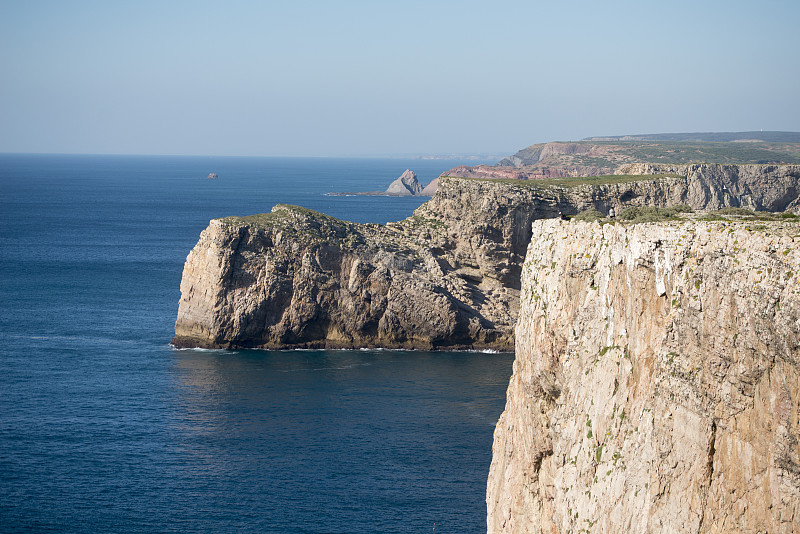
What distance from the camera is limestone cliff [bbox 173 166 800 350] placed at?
8069 centimetres

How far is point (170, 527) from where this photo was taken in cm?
4316

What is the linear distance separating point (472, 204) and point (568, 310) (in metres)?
65.1

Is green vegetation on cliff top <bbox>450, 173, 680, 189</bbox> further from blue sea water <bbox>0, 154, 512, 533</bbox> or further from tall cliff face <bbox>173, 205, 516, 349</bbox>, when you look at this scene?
blue sea water <bbox>0, 154, 512, 533</bbox>

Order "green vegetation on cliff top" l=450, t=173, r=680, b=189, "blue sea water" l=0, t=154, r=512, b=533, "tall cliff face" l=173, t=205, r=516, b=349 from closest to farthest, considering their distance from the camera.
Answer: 1. "blue sea water" l=0, t=154, r=512, b=533
2. "tall cliff face" l=173, t=205, r=516, b=349
3. "green vegetation on cliff top" l=450, t=173, r=680, b=189

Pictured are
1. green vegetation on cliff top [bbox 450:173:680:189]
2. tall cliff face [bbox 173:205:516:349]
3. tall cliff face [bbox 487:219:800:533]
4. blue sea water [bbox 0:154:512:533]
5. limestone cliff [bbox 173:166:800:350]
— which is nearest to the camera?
tall cliff face [bbox 487:219:800:533]

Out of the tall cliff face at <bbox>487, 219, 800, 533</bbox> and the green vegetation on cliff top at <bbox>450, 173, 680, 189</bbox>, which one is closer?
the tall cliff face at <bbox>487, 219, 800, 533</bbox>

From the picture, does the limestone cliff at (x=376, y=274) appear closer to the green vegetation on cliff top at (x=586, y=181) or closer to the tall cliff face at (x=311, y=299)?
the tall cliff face at (x=311, y=299)

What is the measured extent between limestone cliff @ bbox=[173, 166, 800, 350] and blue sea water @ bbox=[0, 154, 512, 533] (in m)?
2.87

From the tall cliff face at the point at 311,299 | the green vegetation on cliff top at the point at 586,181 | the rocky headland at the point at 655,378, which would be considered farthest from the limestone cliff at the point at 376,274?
the rocky headland at the point at 655,378

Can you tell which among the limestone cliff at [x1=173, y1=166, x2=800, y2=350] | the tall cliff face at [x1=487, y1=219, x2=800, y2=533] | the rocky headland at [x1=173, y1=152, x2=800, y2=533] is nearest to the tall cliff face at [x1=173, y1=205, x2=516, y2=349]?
the limestone cliff at [x1=173, y1=166, x2=800, y2=350]

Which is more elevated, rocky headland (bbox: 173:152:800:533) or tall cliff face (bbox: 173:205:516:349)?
rocky headland (bbox: 173:152:800:533)

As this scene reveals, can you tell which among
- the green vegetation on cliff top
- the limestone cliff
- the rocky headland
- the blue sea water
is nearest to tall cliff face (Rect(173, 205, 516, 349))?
the limestone cliff

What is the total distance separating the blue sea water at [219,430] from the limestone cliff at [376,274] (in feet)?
9.40

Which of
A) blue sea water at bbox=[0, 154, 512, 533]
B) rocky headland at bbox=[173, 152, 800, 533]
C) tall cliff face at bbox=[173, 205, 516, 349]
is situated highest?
rocky headland at bbox=[173, 152, 800, 533]
